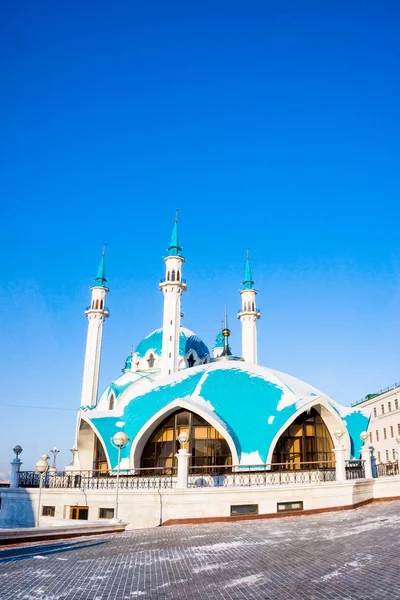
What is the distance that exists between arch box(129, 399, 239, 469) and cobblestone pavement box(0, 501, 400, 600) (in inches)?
397

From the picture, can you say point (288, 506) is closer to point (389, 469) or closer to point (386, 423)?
point (389, 469)

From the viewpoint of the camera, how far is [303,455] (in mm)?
26594

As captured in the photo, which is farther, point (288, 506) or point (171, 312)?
point (171, 312)

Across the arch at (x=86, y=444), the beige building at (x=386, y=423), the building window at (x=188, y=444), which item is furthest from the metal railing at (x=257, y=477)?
the beige building at (x=386, y=423)

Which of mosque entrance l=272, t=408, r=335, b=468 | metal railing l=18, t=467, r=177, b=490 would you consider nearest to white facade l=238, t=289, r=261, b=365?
mosque entrance l=272, t=408, r=335, b=468

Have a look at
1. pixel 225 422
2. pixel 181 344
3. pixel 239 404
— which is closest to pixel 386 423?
pixel 181 344

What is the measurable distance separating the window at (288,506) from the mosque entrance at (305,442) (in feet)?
20.3

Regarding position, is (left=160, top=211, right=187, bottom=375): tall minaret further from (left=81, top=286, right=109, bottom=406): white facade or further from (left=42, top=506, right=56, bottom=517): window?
(left=42, top=506, right=56, bottom=517): window

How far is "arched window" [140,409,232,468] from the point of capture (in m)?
25.6

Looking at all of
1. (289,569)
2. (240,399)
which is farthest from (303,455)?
(289,569)

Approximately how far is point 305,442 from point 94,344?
25.7m

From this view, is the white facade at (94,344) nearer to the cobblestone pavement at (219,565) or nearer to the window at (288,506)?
the window at (288,506)

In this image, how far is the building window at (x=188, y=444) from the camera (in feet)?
83.9

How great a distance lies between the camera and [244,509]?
18625 mm
